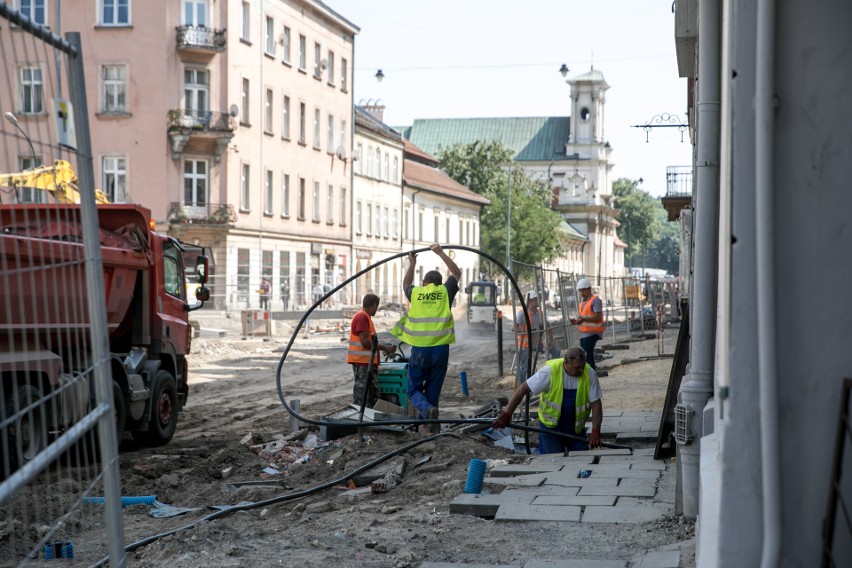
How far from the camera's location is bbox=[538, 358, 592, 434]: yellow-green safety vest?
416 inches

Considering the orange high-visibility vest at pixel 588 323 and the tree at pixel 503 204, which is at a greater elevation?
the tree at pixel 503 204

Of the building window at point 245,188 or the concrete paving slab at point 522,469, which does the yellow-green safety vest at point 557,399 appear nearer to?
the concrete paving slab at point 522,469

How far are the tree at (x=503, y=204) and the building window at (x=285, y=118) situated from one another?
1054 inches

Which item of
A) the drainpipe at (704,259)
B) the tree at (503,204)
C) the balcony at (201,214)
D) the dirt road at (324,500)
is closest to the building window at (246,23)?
the balcony at (201,214)

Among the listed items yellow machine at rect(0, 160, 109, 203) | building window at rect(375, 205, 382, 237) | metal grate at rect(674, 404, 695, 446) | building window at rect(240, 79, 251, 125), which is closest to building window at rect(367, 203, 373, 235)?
building window at rect(375, 205, 382, 237)

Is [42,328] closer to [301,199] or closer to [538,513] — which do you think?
[538,513]

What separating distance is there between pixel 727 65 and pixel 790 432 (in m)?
1.20

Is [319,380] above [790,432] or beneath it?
beneath

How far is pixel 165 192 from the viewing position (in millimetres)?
46281

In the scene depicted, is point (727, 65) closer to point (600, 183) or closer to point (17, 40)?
point (17, 40)

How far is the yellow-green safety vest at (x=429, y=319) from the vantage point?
12.9m

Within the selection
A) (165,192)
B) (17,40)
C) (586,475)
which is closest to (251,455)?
(586,475)

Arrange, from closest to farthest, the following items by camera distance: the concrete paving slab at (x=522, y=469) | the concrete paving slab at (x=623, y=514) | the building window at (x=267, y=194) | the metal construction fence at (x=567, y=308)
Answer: the concrete paving slab at (x=623, y=514), the concrete paving slab at (x=522, y=469), the metal construction fence at (x=567, y=308), the building window at (x=267, y=194)

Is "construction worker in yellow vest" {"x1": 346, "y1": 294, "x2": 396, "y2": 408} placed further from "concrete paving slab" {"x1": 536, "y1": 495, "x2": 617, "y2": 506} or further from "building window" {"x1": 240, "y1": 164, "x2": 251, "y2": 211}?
"building window" {"x1": 240, "y1": 164, "x2": 251, "y2": 211}
